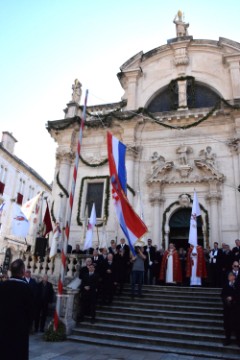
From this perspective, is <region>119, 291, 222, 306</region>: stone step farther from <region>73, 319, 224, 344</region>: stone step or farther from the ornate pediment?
the ornate pediment

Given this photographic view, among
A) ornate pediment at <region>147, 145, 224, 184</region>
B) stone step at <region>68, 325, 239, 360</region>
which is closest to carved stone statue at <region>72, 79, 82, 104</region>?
ornate pediment at <region>147, 145, 224, 184</region>

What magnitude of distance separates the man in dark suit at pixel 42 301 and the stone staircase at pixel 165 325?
4.04 ft

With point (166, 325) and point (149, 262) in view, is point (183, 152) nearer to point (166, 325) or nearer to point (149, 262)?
point (149, 262)

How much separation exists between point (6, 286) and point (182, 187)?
13318mm

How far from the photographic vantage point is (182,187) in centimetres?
1612

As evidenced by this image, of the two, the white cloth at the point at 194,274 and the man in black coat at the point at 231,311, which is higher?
the white cloth at the point at 194,274

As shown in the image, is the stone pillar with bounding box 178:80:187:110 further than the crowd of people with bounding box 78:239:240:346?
Yes

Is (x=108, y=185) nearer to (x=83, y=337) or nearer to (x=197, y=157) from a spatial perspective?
(x=197, y=157)

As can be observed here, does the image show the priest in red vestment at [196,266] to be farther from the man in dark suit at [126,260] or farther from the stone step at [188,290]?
the man in dark suit at [126,260]

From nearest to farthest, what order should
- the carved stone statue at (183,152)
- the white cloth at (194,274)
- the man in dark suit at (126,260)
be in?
the white cloth at (194,274) → the man in dark suit at (126,260) → the carved stone statue at (183,152)

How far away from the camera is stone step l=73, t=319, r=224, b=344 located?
305 inches

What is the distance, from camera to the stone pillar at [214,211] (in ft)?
47.8

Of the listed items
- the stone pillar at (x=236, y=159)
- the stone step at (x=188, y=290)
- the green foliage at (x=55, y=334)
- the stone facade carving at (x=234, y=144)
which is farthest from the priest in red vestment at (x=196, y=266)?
the stone facade carving at (x=234, y=144)

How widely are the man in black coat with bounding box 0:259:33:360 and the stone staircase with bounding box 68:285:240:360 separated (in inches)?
188
